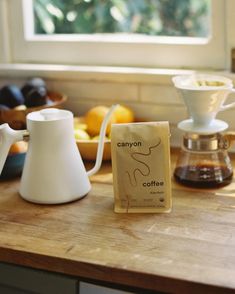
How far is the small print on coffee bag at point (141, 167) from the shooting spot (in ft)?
4.00

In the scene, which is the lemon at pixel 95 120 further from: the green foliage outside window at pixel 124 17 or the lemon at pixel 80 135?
the green foliage outside window at pixel 124 17

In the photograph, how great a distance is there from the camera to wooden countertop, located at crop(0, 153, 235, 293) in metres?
0.99

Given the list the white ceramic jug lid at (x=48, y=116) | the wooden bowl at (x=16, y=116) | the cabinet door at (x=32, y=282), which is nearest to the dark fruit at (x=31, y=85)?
the wooden bowl at (x=16, y=116)

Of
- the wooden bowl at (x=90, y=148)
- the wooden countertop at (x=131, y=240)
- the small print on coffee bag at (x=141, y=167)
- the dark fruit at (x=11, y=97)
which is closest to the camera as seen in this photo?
the wooden countertop at (x=131, y=240)

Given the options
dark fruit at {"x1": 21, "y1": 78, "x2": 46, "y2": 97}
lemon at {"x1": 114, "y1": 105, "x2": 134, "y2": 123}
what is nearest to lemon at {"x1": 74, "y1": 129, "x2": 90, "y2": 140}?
lemon at {"x1": 114, "y1": 105, "x2": 134, "y2": 123}

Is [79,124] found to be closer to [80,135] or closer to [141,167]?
[80,135]

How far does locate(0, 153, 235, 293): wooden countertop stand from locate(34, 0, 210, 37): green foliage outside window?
0.57 m

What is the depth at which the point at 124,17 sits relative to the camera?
176 cm

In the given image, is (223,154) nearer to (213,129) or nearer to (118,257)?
(213,129)

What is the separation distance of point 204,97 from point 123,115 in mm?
348

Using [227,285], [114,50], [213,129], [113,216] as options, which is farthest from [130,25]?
[227,285]

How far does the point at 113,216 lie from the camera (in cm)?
122

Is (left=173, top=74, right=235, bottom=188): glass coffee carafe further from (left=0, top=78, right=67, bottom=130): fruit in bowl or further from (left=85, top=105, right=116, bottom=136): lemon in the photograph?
(left=0, top=78, right=67, bottom=130): fruit in bowl

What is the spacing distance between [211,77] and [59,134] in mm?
420
